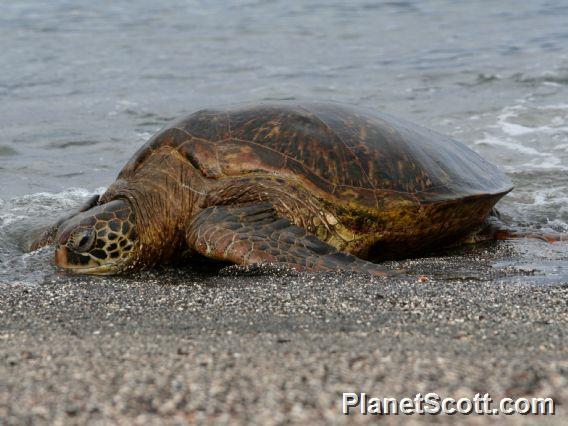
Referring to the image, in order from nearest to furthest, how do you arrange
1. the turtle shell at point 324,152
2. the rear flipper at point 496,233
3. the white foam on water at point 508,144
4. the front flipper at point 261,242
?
the front flipper at point 261,242
the turtle shell at point 324,152
the rear flipper at point 496,233
the white foam on water at point 508,144

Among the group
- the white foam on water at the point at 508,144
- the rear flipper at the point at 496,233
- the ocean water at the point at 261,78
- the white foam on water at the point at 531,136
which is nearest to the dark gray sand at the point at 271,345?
the ocean water at the point at 261,78

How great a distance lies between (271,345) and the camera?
2.90 metres

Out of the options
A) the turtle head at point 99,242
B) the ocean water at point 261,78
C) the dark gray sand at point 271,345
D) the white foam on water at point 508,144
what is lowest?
the white foam on water at point 508,144

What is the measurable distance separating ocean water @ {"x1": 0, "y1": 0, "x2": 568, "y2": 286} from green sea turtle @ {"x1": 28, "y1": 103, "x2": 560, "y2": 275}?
518 millimetres

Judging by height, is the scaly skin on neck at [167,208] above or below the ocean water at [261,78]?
above

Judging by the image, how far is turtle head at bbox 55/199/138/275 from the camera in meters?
4.85

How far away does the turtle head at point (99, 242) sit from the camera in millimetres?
4848

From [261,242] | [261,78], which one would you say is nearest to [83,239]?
[261,242]

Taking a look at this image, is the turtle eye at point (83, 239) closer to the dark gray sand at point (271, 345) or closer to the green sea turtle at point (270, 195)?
the green sea turtle at point (270, 195)

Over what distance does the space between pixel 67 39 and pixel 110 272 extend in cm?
1316

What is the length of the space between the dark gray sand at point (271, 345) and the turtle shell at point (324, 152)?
0.79 m

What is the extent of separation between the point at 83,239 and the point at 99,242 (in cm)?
10

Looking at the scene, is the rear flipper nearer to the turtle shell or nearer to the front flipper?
the turtle shell

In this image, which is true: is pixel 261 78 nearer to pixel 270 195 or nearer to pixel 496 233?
pixel 496 233
